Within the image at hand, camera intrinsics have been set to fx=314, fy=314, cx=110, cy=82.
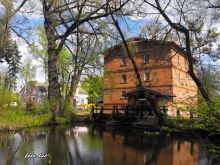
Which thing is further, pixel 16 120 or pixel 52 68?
pixel 52 68

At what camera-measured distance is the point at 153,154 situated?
36.9 feet

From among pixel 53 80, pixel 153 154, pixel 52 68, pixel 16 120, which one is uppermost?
pixel 52 68

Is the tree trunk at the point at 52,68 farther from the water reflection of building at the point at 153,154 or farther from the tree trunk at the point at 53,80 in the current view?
the water reflection of building at the point at 153,154

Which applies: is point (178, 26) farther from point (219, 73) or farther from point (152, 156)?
point (152, 156)

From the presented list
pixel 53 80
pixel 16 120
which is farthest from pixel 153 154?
pixel 53 80

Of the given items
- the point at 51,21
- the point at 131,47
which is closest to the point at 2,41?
the point at 51,21

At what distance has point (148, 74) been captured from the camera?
4088 cm

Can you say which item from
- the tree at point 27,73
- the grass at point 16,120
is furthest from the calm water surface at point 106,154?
the tree at point 27,73

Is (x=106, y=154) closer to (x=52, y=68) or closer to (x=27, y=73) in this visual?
(x=52, y=68)

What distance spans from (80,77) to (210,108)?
23844mm

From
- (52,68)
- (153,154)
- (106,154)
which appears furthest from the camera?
(52,68)

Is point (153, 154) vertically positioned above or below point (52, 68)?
below

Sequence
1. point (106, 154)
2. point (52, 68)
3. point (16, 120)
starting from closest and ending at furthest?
point (106, 154) → point (16, 120) → point (52, 68)

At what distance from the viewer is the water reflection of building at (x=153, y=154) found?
9.84m
